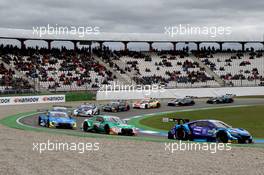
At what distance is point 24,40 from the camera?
62.0 m

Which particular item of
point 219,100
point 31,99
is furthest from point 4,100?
point 219,100

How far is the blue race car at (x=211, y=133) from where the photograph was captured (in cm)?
1738

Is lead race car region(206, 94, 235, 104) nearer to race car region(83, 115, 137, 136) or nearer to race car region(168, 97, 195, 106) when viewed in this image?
race car region(168, 97, 195, 106)

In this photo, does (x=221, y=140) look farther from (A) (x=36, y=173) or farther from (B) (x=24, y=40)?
(B) (x=24, y=40)

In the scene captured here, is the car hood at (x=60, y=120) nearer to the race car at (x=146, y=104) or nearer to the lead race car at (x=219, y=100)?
the race car at (x=146, y=104)

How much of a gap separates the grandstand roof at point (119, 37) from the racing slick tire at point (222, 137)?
46098 mm

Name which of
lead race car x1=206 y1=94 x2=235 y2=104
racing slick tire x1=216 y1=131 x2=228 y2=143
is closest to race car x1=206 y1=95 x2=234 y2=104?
lead race car x1=206 y1=94 x2=235 y2=104

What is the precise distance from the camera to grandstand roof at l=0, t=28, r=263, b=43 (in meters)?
60.6

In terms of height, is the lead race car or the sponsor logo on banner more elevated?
the sponsor logo on banner

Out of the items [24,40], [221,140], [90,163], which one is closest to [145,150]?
[90,163]

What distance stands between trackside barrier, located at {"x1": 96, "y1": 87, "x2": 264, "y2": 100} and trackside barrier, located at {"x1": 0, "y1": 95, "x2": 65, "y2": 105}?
5.38 m

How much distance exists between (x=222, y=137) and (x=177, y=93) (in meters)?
38.3

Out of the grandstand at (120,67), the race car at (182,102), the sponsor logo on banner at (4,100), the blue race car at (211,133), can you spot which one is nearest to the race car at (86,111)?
the race car at (182,102)

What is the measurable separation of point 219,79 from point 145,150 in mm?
49908
